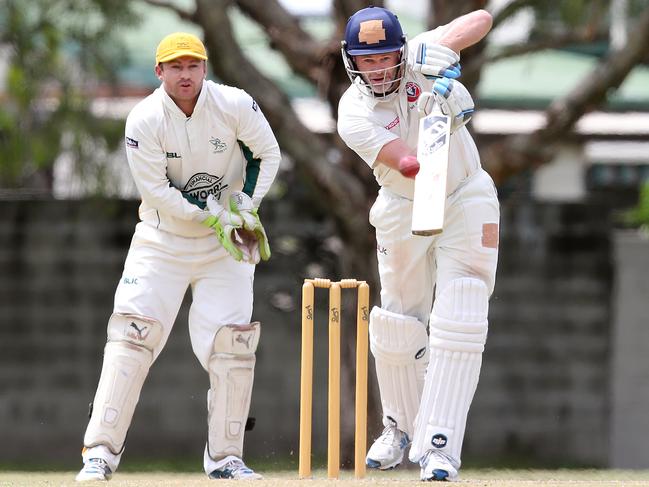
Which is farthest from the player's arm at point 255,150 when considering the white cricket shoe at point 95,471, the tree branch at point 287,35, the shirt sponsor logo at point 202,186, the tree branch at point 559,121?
the tree branch at point 559,121

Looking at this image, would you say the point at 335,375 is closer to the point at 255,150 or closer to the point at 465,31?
the point at 255,150

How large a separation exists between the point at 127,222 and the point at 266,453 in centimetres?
179

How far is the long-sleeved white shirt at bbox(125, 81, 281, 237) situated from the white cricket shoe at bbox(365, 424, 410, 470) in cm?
105

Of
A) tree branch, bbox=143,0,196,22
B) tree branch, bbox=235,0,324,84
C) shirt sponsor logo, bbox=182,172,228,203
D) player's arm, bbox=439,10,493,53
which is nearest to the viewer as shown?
player's arm, bbox=439,10,493,53

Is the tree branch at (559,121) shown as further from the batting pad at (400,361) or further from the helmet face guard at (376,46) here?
the helmet face guard at (376,46)

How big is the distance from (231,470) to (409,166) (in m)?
1.41

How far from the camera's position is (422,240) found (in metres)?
5.75

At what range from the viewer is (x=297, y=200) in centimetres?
1037

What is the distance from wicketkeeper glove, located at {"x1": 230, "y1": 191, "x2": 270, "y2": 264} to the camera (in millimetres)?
5902

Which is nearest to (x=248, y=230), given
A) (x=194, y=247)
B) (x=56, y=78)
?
(x=194, y=247)

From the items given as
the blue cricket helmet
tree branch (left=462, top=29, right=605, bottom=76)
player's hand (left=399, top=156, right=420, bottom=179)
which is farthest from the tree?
player's hand (left=399, top=156, right=420, bottom=179)

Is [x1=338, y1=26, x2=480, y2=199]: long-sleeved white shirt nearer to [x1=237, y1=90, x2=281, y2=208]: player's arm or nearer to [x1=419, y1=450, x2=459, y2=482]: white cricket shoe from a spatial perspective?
[x1=237, y1=90, x2=281, y2=208]: player's arm

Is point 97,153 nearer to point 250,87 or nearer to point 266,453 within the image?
point 250,87

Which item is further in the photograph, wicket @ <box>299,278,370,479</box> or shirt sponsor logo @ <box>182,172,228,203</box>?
shirt sponsor logo @ <box>182,172,228,203</box>
